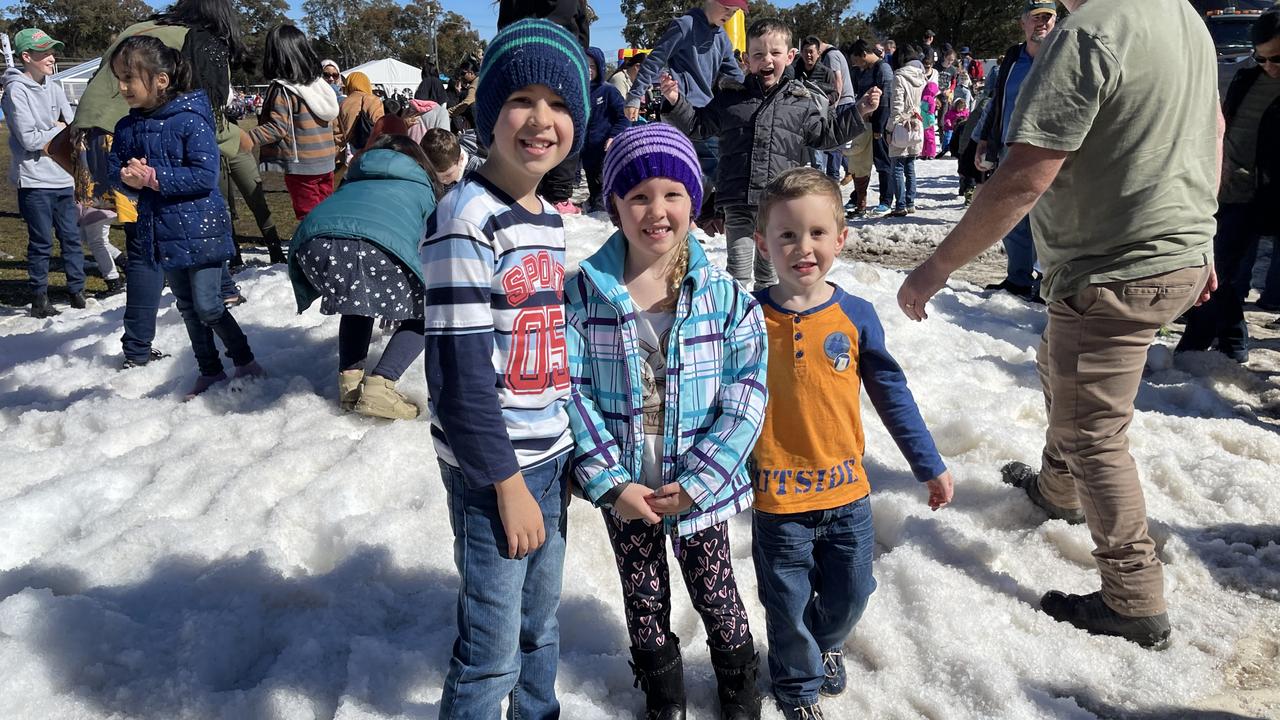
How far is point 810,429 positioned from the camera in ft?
6.98

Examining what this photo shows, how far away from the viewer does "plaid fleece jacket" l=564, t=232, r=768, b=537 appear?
1.94 meters

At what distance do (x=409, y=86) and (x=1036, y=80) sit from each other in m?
42.3

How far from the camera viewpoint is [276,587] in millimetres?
2836

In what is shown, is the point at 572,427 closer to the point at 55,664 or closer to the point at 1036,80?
the point at 1036,80

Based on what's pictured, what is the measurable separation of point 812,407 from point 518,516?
83 cm

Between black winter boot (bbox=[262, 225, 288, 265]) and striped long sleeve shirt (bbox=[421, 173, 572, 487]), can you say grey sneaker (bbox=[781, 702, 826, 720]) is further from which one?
black winter boot (bbox=[262, 225, 288, 265])

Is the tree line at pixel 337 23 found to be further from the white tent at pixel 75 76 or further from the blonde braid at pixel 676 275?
the blonde braid at pixel 676 275

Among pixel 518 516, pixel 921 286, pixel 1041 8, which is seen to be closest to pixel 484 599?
pixel 518 516

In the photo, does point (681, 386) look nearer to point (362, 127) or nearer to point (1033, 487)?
point (1033, 487)

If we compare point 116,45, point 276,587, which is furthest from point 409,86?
point 276,587

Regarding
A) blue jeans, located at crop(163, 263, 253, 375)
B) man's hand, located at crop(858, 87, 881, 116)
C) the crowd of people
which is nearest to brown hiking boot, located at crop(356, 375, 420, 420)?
blue jeans, located at crop(163, 263, 253, 375)

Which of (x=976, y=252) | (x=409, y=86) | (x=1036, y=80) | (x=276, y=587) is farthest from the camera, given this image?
(x=409, y=86)

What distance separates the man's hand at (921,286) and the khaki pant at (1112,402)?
49 centimetres

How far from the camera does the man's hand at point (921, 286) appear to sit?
7.85 feet
